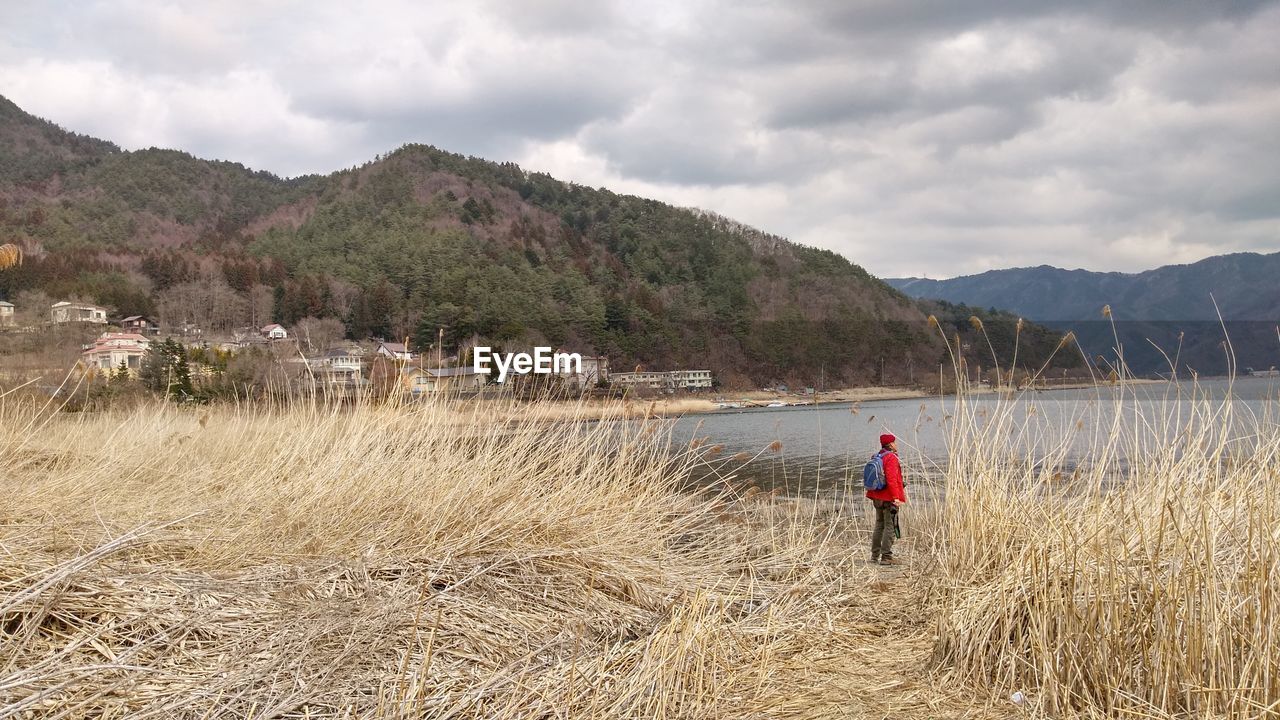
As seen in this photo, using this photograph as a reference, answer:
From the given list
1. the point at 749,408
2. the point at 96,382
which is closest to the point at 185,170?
the point at 749,408

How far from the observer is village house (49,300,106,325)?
1315 inches

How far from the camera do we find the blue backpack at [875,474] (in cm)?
707

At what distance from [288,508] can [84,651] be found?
69.3 inches

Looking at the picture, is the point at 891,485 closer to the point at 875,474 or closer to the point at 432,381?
the point at 875,474

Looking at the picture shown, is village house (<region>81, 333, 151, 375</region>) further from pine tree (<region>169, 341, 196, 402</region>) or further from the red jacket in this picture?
the red jacket

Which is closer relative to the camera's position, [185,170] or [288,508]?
[288,508]

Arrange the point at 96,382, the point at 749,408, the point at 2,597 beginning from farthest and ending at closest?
the point at 749,408
the point at 96,382
the point at 2,597

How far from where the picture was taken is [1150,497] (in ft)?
11.3

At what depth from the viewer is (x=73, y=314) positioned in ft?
123

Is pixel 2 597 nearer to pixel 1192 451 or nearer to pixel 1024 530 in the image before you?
pixel 1024 530

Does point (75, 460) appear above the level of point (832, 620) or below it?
above

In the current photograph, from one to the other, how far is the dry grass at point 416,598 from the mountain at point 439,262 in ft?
131

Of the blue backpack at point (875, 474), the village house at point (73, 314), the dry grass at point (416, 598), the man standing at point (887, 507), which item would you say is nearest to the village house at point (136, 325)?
the village house at point (73, 314)

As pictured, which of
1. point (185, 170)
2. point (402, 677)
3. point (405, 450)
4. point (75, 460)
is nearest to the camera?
point (402, 677)
